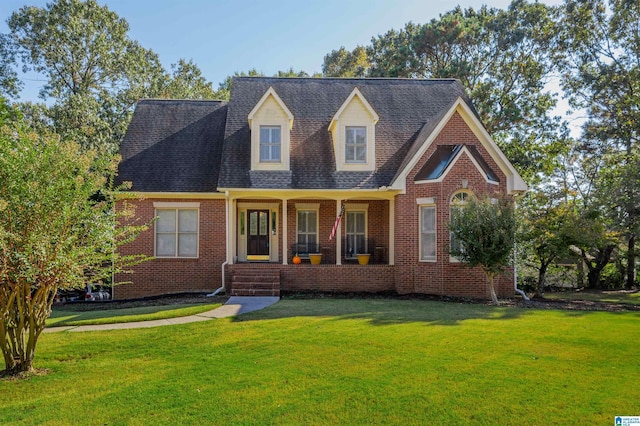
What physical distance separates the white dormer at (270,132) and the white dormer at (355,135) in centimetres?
192

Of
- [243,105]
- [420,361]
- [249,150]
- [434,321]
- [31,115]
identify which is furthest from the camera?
[31,115]

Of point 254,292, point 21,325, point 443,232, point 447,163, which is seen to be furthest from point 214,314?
point 447,163

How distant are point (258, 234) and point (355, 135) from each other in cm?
558

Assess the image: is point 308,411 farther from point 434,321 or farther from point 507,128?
point 507,128

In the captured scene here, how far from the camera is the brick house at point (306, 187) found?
1527cm

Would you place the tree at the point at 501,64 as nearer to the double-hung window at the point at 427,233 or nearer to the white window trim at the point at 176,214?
the double-hung window at the point at 427,233

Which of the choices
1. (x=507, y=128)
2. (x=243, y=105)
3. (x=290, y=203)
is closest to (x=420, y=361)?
(x=290, y=203)

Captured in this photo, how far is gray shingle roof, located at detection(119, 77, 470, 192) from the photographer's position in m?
16.8

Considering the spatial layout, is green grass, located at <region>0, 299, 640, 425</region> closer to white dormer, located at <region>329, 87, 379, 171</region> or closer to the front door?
Result: white dormer, located at <region>329, 87, 379, 171</region>

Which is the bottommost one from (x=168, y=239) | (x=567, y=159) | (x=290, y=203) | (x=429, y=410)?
(x=429, y=410)

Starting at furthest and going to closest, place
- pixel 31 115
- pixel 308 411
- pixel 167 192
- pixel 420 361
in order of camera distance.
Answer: pixel 31 115 < pixel 167 192 < pixel 420 361 < pixel 308 411

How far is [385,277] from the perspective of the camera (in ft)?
52.6

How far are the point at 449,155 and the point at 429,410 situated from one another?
37.1ft

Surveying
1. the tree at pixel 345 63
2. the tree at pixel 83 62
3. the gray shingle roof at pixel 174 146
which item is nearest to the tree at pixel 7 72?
the tree at pixel 83 62
